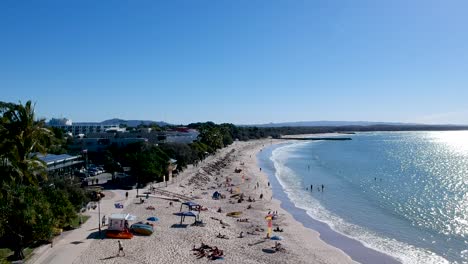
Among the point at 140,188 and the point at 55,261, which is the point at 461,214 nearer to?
the point at 140,188

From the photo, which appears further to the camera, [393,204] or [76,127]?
[76,127]

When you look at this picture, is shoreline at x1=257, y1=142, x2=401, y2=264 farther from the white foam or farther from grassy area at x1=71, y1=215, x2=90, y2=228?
grassy area at x1=71, y1=215, x2=90, y2=228

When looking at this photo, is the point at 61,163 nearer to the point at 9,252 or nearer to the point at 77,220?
the point at 77,220

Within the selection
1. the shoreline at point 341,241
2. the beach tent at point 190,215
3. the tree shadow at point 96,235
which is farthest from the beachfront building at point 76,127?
the tree shadow at point 96,235

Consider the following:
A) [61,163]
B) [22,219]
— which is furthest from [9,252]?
[61,163]

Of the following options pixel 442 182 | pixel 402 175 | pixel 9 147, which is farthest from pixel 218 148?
pixel 9 147

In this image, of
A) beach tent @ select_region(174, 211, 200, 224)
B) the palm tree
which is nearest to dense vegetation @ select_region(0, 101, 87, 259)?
the palm tree

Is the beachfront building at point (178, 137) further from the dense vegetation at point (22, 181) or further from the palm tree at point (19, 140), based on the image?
the palm tree at point (19, 140)
